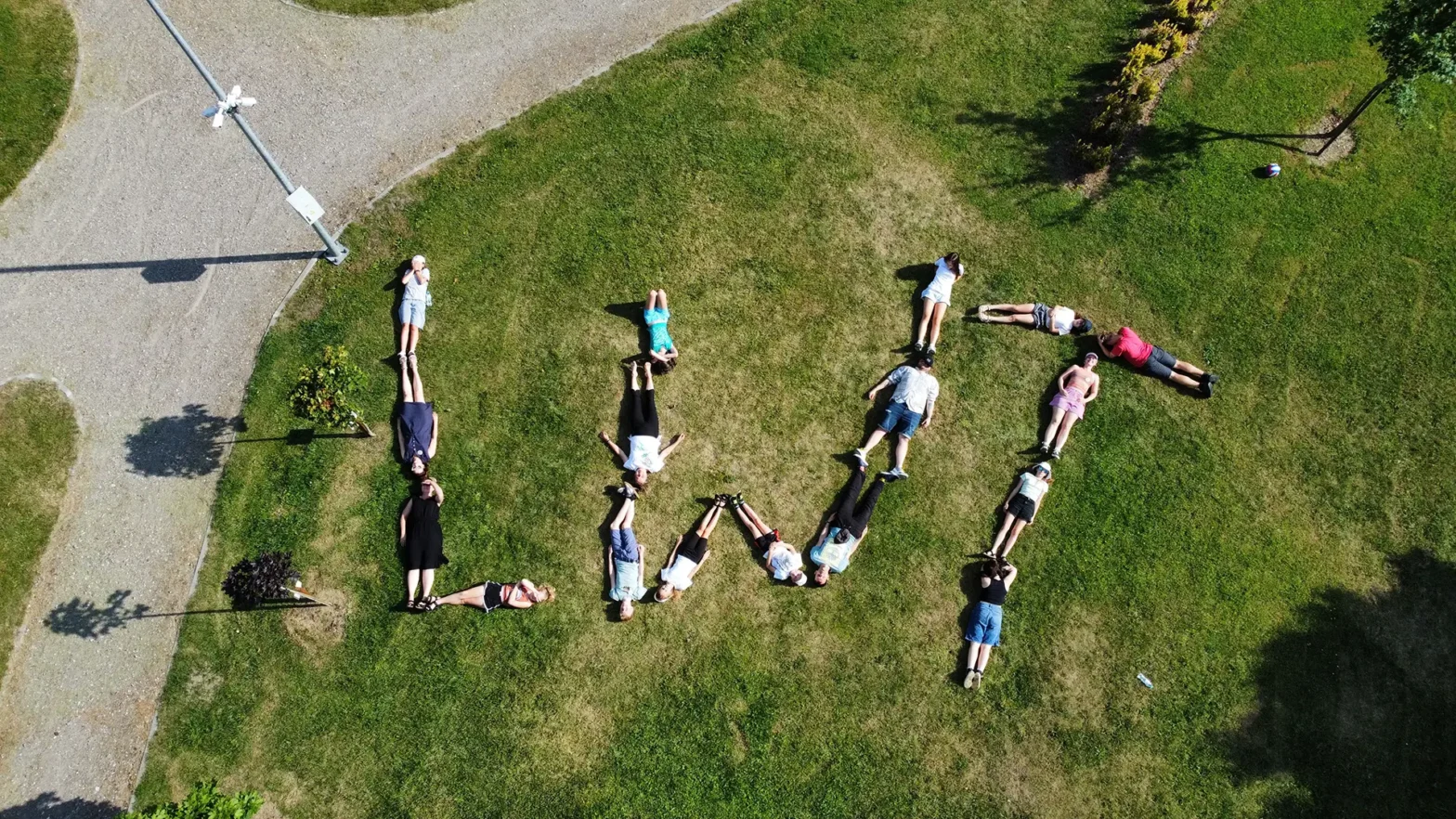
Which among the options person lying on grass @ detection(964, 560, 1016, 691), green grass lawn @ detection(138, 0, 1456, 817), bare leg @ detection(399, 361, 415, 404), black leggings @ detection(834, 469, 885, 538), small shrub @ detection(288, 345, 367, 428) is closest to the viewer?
small shrub @ detection(288, 345, 367, 428)

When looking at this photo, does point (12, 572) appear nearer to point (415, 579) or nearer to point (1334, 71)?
point (415, 579)

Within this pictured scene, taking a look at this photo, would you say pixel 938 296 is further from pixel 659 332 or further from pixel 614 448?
pixel 614 448

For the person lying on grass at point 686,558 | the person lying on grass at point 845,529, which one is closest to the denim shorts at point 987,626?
the person lying on grass at point 845,529

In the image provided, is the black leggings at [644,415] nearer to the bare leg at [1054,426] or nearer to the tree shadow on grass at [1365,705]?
the bare leg at [1054,426]

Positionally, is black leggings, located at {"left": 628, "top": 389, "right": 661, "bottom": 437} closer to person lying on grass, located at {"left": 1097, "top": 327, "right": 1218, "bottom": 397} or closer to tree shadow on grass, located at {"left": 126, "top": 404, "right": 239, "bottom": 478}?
tree shadow on grass, located at {"left": 126, "top": 404, "right": 239, "bottom": 478}

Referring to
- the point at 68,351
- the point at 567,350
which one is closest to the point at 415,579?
the point at 567,350

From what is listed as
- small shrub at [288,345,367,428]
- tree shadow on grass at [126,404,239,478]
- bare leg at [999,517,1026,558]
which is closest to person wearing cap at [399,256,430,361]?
small shrub at [288,345,367,428]

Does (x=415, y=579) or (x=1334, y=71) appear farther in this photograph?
(x=1334, y=71)
